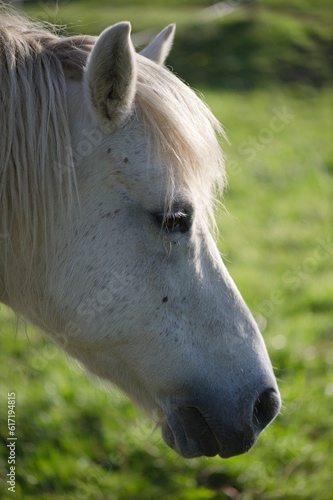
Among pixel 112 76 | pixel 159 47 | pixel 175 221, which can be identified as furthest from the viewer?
pixel 159 47

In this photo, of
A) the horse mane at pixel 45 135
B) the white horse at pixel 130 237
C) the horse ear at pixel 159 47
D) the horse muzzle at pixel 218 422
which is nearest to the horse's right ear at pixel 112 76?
the white horse at pixel 130 237

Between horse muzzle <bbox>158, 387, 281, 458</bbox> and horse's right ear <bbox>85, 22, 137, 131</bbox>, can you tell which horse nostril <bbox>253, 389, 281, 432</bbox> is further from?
horse's right ear <bbox>85, 22, 137, 131</bbox>

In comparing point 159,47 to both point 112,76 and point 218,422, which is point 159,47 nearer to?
point 112,76

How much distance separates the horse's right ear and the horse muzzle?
1.04 metres

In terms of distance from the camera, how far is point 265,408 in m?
1.74

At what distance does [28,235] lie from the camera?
5.52 feet

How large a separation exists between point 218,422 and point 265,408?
0.18 meters

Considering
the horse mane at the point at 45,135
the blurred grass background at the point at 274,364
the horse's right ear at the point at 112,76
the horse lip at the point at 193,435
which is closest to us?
the horse's right ear at the point at 112,76

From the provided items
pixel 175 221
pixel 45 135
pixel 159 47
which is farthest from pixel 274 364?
pixel 45 135

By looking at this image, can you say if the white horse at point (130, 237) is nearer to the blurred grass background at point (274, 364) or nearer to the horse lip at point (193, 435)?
the horse lip at point (193, 435)

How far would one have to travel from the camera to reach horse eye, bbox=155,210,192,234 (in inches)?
64.1

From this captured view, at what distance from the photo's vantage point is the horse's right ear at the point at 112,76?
1.44 meters

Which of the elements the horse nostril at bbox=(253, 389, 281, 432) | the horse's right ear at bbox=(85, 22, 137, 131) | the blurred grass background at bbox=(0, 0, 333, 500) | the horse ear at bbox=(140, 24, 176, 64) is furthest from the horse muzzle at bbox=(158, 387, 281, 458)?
the horse ear at bbox=(140, 24, 176, 64)

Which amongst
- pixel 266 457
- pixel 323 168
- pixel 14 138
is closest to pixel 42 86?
pixel 14 138
